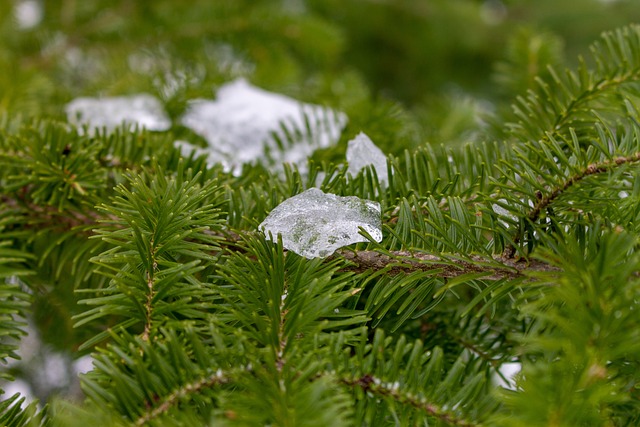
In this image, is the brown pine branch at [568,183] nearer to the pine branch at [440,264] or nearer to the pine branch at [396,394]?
the pine branch at [440,264]

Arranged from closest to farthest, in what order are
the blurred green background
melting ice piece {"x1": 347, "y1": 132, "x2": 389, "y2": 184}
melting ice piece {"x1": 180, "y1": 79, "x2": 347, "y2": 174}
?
1. melting ice piece {"x1": 347, "y1": 132, "x2": 389, "y2": 184}
2. melting ice piece {"x1": 180, "y1": 79, "x2": 347, "y2": 174}
3. the blurred green background

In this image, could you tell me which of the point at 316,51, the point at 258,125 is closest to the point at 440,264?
the point at 258,125

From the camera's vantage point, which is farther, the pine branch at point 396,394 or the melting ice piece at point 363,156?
the melting ice piece at point 363,156

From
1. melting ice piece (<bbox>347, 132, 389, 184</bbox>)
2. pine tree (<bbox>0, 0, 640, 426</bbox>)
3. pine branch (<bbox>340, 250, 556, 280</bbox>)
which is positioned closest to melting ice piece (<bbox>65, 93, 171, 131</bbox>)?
pine tree (<bbox>0, 0, 640, 426</bbox>)

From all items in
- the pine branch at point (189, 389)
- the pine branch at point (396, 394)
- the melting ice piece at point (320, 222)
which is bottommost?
the pine branch at point (189, 389)

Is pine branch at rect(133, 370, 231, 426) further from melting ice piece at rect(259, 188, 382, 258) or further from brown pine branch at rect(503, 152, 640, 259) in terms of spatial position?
brown pine branch at rect(503, 152, 640, 259)

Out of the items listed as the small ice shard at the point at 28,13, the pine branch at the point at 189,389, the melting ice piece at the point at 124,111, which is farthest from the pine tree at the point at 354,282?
the small ice shard at the point at 28,13
